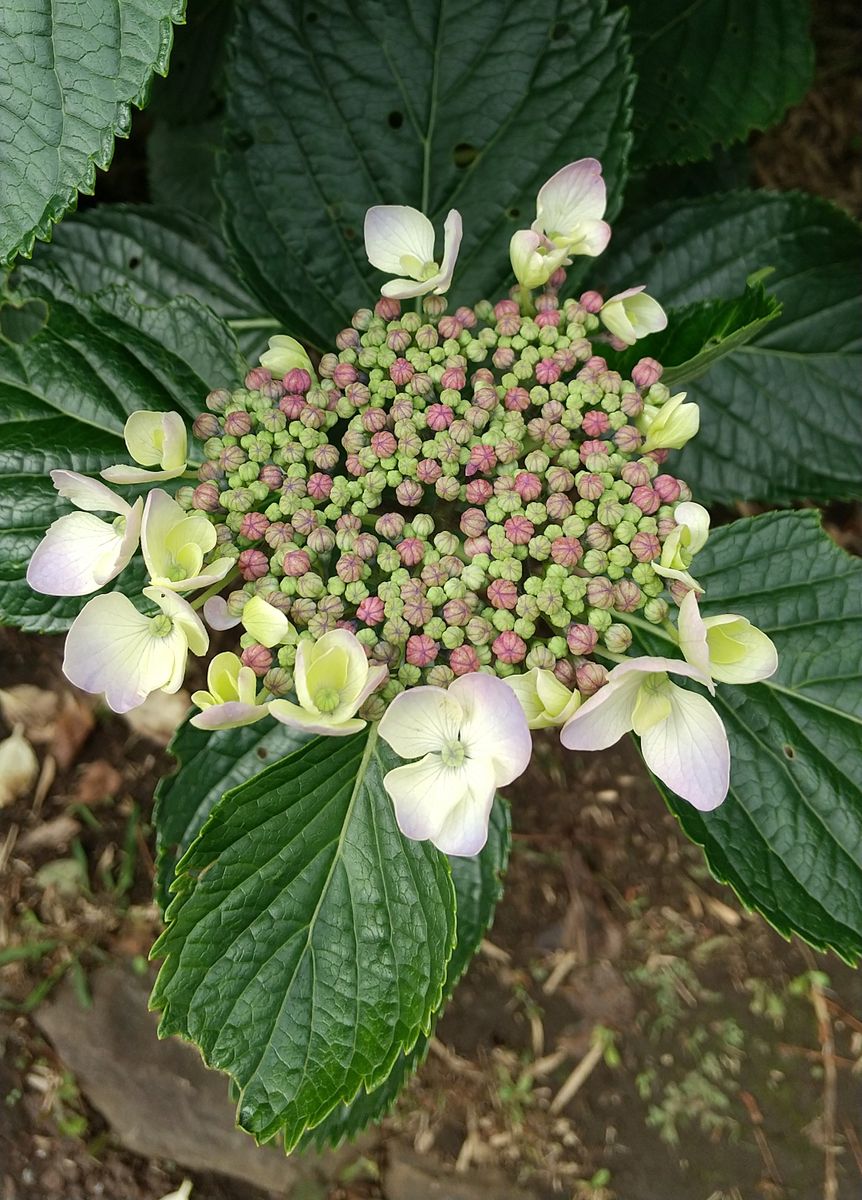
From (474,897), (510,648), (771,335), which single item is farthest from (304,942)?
(771,335)

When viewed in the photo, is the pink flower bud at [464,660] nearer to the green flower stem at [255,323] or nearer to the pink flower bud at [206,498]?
the pink flower bud at [206,498]

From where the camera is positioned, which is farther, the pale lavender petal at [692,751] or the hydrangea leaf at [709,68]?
the hydrangea leaf at [709,68]

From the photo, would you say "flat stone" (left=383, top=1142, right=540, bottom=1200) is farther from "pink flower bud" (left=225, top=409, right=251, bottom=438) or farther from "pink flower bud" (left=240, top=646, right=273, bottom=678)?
"pink flower bud" (left=225, top=409, right=251, bottom=438)

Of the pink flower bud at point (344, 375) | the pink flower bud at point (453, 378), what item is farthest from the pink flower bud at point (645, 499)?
the pink flower bud at point (344, 375)

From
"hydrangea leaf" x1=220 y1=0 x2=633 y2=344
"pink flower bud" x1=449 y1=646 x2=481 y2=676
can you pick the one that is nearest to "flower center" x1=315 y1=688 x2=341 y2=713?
"pink flower bud" x1=449 y1=646 x2=481 y2=676

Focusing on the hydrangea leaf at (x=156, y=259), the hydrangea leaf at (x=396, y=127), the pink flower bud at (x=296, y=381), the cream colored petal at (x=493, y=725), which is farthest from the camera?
the hydrangea leaf at (x=156, y=259)

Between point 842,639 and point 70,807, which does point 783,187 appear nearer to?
point 842,639
